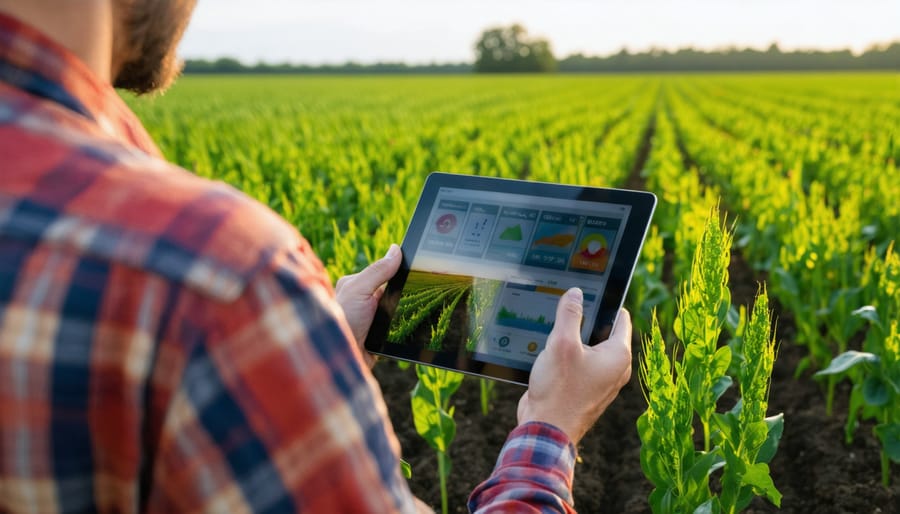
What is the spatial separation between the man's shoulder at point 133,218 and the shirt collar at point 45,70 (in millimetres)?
85

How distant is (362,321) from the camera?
1.80 m

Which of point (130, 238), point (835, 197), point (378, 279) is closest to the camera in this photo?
point (130, 238)

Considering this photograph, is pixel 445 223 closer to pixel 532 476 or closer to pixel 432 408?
pixel 532 476

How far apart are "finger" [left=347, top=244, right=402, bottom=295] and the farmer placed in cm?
97

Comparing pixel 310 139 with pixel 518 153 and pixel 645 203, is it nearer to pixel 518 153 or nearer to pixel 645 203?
pixel 518 153

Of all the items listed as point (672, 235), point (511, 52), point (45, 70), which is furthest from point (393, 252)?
point (511, 52)

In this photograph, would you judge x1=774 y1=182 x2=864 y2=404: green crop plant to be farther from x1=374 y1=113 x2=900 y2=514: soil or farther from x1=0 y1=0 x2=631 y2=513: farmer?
x1=0 y1=0 x2=631 y2=513: farmer

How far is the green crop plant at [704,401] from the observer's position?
6.91 feet

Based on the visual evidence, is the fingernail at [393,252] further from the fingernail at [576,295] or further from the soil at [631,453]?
the soil at [631,453]

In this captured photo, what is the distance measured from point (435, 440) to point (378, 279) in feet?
4.19

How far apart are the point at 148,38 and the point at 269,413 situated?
51 centimetres

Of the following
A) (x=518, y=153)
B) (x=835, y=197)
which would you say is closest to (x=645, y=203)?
(x=835, y=197)

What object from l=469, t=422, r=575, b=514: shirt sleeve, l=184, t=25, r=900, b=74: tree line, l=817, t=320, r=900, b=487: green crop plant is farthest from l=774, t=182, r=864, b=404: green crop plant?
l=184, t=25, r=900, b=74: tree line

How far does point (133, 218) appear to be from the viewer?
69 cm
